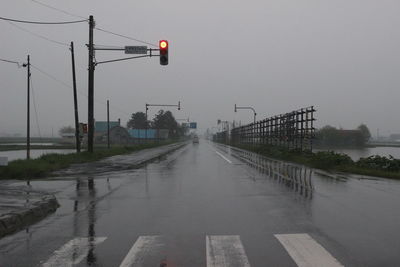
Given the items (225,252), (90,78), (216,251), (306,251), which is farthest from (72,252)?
(90,78)

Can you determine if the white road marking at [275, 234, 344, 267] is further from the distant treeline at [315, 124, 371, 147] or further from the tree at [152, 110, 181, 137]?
the tree at [152, 110, 181, 137]

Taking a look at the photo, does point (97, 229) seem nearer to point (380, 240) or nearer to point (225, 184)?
point (380, 240)

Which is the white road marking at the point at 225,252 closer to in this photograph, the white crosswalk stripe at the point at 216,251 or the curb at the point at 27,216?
the white crosswalk stripe at the point at 216,251

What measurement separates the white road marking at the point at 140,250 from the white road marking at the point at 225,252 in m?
0.88

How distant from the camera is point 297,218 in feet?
30.9

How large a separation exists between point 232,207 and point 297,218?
6.28 feet

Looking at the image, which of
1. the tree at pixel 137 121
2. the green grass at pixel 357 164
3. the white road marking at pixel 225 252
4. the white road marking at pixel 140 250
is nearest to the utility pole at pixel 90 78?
the green grass at pixel 357 164

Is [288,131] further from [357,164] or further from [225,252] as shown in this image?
[225,252]

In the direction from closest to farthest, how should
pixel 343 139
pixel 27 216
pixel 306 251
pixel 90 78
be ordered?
pixel 306 251
pixel 27 216
pixel 90 78
pixel 343 139

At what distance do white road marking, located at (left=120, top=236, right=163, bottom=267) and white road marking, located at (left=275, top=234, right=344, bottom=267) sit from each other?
209 centimetres

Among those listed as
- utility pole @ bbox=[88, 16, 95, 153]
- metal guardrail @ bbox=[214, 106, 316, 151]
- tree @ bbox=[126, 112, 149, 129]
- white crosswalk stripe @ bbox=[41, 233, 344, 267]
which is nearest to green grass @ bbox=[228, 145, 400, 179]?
metal guardrail @ bbox=[214, 106, 316, 151]

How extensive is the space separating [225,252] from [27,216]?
15.6 ft

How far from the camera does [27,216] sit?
934 centimetres

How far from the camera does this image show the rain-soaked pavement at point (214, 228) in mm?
6453
